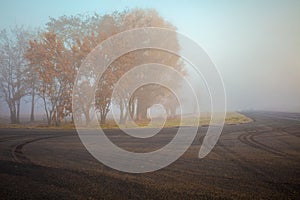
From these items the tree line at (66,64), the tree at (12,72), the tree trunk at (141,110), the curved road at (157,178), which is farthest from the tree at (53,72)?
the curved road at (157,178)

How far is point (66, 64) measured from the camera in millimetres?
25188

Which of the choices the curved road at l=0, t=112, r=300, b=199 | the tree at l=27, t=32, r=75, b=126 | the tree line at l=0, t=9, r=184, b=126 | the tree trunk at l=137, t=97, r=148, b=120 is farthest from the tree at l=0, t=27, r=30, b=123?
the curved road at l=0, t=112, r=300, b=199

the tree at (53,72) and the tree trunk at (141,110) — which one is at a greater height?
the tree at (53,72)

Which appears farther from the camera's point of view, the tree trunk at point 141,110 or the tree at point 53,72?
the tree trunk at point 141,110

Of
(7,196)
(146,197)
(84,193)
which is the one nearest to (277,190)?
(146,197)

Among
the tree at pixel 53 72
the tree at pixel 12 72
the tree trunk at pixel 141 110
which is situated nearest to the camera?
the tree at pixel 53 72

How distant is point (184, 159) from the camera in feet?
26.5

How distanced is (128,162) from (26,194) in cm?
349

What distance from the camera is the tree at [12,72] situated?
30.7 metres

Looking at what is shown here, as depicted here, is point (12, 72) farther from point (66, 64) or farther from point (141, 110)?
point (141, 110)

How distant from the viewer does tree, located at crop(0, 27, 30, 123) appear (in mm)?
30703

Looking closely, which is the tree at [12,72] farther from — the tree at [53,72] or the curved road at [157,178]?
the curved road at [157,178]

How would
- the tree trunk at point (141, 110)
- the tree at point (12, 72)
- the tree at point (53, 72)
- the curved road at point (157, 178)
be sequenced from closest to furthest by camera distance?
the curved road at point (157, 178), the tree at point (53, 72), the tree at point (12, 72), the tree trunk at point (141, 110)

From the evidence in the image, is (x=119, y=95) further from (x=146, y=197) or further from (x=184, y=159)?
(x=146, y=197)
